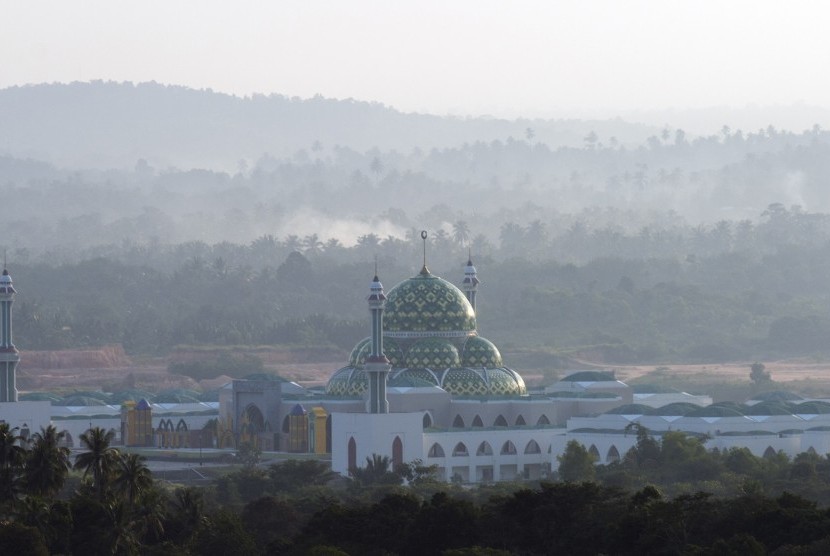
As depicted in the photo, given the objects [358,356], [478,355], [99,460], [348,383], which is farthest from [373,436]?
[99,460]

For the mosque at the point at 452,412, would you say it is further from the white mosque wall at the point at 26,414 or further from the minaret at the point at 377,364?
the white mosque wall at the point at 26,414

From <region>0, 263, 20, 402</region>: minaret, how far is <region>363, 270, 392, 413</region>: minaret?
11.9m

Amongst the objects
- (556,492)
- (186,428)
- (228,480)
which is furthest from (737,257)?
(556,492)

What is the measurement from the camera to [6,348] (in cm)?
7919

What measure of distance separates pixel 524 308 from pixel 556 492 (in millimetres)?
91174

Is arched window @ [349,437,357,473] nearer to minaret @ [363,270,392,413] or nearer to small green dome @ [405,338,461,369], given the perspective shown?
minaret @ [363,270,392,413]

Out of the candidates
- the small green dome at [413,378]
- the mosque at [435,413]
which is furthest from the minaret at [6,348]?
the small green dome at [413,378]

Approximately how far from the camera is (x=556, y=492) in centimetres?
5356

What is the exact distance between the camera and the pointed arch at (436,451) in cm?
7806

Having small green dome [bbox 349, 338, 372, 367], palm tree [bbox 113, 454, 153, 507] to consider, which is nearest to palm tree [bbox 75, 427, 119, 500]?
palm tree [bbox 113, 454, 153, 507]

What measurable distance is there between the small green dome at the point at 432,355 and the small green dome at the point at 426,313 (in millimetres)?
776

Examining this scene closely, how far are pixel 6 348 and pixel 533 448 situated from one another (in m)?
17.7

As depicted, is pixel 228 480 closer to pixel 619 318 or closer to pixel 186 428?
pixel 186 428

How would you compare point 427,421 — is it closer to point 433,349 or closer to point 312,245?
point 433,349
